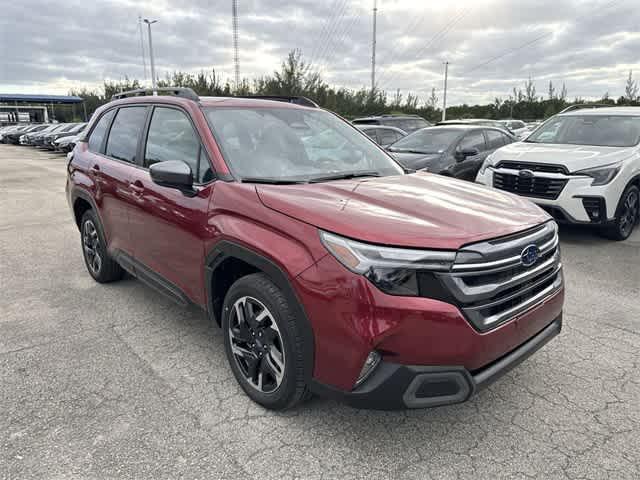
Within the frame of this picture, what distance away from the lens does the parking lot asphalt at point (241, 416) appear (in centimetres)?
226

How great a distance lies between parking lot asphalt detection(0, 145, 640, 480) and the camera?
2.26 metres

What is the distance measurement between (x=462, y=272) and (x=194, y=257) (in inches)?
67.3

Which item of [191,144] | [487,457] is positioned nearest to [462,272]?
[487,457]

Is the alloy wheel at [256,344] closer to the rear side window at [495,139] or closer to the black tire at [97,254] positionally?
the black tire at [97,254]

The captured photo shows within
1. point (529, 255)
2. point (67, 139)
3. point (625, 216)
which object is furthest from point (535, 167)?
point (67, 139)

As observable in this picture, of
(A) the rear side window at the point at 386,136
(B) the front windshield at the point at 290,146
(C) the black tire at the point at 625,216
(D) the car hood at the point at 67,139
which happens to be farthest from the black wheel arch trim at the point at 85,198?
(D) the car hood at the point at 67,139

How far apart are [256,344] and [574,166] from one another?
5.32 m

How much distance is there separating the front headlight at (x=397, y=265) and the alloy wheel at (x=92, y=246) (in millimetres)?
3378

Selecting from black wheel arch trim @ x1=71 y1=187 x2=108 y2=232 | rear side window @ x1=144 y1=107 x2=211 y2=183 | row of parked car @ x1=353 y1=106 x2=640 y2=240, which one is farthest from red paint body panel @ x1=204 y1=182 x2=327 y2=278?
row of parked car @ x1=353 y1=106 x2=640 y2=240

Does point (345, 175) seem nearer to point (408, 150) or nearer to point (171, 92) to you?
point (171, 92)

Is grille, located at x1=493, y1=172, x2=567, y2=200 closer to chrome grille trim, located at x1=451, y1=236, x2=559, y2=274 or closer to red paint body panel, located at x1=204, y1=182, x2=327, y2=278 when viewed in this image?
chrome grille trim, located at x1=451, y1=236, x2=559, y2=274

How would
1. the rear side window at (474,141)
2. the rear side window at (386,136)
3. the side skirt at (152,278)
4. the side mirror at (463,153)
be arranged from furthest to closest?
the rear side window at (386,136) < the rear side window at (474,141) < the side mirror at (463,153) < the side skirt at (152,278)

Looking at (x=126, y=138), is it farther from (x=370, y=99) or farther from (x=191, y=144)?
(x=370, y=99)

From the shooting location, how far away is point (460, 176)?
330 inches
